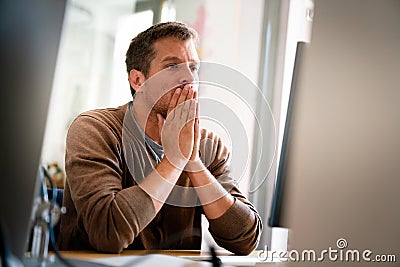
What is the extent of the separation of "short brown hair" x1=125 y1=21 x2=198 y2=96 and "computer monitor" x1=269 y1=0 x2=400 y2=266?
0.61 meters

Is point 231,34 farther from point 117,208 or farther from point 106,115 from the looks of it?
point 117,208

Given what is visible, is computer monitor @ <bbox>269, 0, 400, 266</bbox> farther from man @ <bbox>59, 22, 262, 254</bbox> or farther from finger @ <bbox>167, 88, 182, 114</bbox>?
finger @ <bbox>167, 88, 182, 114</bbox>

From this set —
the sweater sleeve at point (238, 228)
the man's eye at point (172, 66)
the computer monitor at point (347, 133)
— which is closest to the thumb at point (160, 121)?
the man's eye at point (172, 66)

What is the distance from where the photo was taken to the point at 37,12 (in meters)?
0.44

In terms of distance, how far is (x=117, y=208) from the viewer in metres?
0.84

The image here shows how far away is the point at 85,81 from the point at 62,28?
957 mm

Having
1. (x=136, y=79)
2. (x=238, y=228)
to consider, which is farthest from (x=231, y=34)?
(x=238, y=228)

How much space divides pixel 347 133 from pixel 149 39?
0.72 m

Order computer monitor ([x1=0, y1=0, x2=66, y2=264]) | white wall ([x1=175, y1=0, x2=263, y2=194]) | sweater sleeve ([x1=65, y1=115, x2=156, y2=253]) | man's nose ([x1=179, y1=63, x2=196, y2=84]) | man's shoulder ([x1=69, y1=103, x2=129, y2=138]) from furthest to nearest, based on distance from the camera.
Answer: white wall ([x1=175, y1=0, x2=263, y2=194])
man's nose ([x1=179, y1=63, x2=196, y2=84])
man's shoulder ([x1=69, y1=103, x2=129, y2=138])
sweater sleeve ([x1=65, y1=115, x2=156, y2=253])
computer monitor ([x1=0, y1=0, x2=66, y2=264])

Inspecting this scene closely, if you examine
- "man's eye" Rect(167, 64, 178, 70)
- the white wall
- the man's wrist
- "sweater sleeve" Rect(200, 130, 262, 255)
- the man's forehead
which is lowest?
"sweater sleeve" Rect(200, 130, 262, 255)

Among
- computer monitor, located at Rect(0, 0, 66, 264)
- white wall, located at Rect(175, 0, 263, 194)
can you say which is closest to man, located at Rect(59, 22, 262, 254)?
computer monitor, located at Rect(0, 0, 66, 264)

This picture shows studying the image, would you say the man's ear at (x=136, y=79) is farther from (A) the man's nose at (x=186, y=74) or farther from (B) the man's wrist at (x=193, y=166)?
(B) the man's wrist at (x=193, y=166)

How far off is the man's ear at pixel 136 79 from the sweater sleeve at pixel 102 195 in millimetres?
236

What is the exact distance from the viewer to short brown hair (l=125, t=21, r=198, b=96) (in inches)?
43.9
